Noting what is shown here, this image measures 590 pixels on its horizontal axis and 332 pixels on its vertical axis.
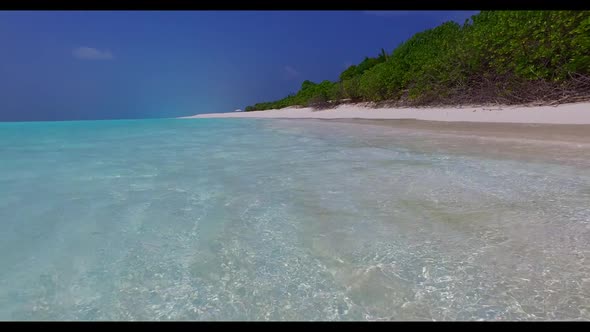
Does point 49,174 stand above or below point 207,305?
above

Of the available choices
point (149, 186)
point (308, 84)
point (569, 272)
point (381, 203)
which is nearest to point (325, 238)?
point (381, 203)

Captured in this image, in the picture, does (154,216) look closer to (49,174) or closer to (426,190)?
(426,190)

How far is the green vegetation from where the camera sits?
7.99 m

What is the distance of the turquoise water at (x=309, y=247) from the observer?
1052mm

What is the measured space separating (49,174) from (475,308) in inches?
178

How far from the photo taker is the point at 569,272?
1152 millimetres

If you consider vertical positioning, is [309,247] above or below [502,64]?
below

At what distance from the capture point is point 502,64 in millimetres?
10289

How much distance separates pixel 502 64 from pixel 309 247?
11.9 metres

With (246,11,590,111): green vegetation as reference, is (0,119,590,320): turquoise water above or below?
below

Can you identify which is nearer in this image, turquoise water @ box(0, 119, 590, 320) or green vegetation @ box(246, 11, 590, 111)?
turquoise water @ box(0, 119, 590, 320)

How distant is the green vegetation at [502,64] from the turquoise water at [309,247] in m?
7.53

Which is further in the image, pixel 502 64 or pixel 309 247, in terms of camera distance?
pixel 502 64

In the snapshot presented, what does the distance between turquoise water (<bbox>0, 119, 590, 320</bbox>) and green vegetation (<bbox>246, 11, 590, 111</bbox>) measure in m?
7.53
